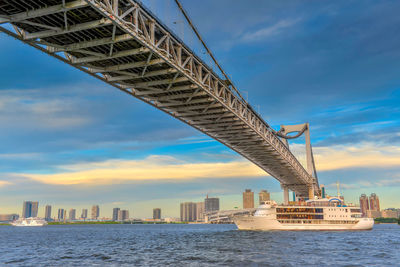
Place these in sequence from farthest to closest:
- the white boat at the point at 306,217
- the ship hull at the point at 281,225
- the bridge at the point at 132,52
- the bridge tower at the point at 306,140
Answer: the bridge tower at the point at 306,140 → the white boat at the point at 306,217 → the ship hull at the point at 281,225 → the bridge at the point at 132,52

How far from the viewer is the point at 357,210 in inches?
3206

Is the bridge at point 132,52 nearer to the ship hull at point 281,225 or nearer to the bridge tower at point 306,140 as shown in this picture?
the ship hull at point 281,225

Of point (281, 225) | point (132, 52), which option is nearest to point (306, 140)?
point (281, 225)

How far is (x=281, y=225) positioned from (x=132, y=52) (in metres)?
56.2

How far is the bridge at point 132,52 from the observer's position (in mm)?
21953

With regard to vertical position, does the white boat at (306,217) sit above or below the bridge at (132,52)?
below

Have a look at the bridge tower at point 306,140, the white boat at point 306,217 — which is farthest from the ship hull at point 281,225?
the bridge tower at point 306,140

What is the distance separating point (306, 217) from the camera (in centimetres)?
7444

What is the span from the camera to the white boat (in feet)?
231

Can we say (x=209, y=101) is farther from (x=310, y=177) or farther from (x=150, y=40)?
(x=310, y=177)

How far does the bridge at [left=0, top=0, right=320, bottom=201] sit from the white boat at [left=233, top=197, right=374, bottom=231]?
26.2 m

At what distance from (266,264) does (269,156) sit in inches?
2000

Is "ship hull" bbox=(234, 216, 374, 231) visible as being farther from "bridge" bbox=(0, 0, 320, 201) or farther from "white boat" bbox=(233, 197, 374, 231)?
"bridge" bbox=(0, 0, 320, 201)

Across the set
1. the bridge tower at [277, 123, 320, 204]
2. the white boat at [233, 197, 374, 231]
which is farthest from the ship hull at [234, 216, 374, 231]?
the bridge tower at [277, 123, 320, 204]
